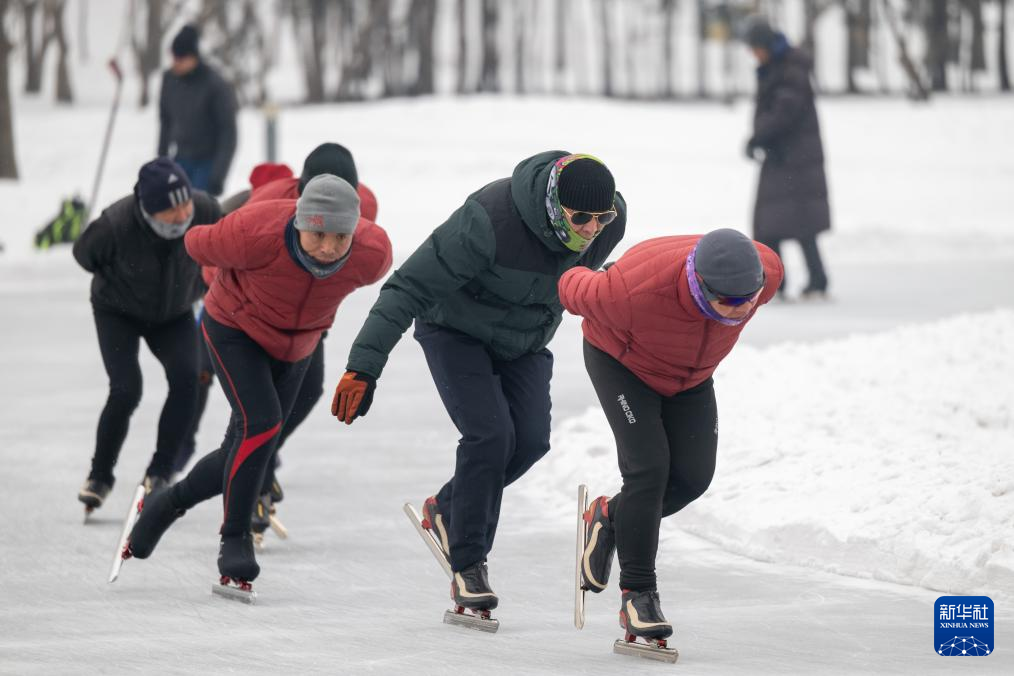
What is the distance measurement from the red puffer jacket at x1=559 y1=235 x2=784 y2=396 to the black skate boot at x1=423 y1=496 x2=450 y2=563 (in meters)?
0.95

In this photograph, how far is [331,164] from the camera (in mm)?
6262

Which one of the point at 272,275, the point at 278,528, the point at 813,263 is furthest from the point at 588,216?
the point at 813,263

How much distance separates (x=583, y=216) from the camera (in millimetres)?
4797

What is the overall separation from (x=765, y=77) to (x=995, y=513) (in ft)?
26.1

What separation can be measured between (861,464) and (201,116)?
22.4 ft

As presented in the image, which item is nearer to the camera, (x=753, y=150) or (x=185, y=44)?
(x=185, y=44)

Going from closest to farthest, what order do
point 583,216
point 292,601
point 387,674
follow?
point 387,674, point 583,216, point 292,601

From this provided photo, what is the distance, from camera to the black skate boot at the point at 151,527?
5629 mm

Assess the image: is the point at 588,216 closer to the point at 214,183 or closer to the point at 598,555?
the point at 598,555

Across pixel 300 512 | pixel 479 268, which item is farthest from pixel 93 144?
pixel 479 268

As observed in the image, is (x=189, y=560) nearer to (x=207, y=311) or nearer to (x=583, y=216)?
(x=207, y=311)

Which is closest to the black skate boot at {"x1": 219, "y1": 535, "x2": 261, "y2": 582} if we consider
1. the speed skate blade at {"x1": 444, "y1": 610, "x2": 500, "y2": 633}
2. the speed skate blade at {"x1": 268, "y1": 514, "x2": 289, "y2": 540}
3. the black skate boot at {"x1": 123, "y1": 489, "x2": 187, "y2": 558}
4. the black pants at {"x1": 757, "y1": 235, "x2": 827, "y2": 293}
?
the black skate boot at {"x1": 123, "y1": 489, "x2": 187, "y2": 558}

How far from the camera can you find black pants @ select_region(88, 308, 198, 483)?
21.9 ft

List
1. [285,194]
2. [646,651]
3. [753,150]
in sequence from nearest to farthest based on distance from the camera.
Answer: [646,651]
[285,194]
[753,150]
